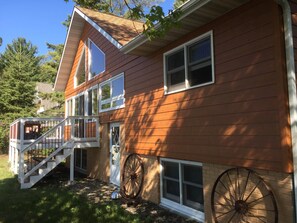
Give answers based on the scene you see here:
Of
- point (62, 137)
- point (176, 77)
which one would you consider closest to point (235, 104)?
point (176, 77)

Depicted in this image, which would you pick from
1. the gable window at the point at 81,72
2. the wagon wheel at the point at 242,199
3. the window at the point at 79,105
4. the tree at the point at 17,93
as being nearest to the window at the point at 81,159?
the window at the point at 79,105

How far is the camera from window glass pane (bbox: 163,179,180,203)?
7055mm

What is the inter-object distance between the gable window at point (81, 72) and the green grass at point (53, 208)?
21.3ft

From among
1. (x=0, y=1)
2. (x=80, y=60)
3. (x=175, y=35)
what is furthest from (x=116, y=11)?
(x=175, y=35)

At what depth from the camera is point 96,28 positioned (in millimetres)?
11141

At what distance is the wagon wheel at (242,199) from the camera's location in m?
4.52

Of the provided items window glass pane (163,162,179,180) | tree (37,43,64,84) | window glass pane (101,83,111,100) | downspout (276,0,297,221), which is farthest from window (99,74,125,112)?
tree (37,43,64,84)

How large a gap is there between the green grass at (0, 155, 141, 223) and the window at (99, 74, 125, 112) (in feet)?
11.3

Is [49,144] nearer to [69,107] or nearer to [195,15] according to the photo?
[69,107]

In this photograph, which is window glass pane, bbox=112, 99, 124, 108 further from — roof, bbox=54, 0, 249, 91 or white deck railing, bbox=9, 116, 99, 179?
roof, bbox=54, 0, 249, 91

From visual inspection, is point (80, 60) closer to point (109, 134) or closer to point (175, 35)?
point (109, 134)

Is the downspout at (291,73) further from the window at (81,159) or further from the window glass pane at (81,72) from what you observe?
the window at (81,159)

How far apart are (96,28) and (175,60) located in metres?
5.36

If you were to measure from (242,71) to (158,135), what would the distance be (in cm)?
312
